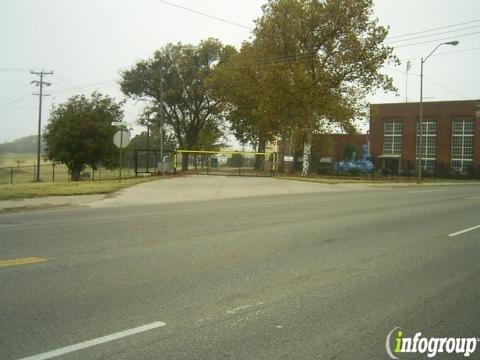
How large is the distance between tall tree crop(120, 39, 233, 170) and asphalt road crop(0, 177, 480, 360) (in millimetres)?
45923

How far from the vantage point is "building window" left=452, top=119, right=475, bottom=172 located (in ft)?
227

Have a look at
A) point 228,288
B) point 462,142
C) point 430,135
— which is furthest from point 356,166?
point 228,288

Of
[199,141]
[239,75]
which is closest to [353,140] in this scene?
[199,141]

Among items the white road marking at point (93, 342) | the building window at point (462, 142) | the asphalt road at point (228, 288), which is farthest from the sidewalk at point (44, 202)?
the building window at point (462, 142)

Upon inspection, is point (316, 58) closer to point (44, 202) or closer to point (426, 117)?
point (44, 202)

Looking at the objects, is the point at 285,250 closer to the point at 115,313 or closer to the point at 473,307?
the point at 473,307

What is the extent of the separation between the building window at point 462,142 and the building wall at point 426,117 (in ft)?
2.09

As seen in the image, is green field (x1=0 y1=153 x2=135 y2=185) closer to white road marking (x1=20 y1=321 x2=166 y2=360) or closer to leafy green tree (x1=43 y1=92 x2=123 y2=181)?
leafy green tree (x1=43 y1=92 x2=123 y2=181)

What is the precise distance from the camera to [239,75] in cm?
4712

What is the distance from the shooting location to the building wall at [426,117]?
6907 cm

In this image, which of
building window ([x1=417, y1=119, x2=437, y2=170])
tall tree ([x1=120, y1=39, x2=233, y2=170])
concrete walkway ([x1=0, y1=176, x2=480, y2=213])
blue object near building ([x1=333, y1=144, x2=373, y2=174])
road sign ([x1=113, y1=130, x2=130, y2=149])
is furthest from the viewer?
building window ([x1=417, y1=119, x2=437, y2=170])

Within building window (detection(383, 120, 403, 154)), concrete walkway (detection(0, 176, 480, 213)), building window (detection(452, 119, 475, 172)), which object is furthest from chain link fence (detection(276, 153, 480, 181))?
concrete walkway (detection(0, 176, 480, 213))

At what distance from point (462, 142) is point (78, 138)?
51474 mm

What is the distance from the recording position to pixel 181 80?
57.0 m
